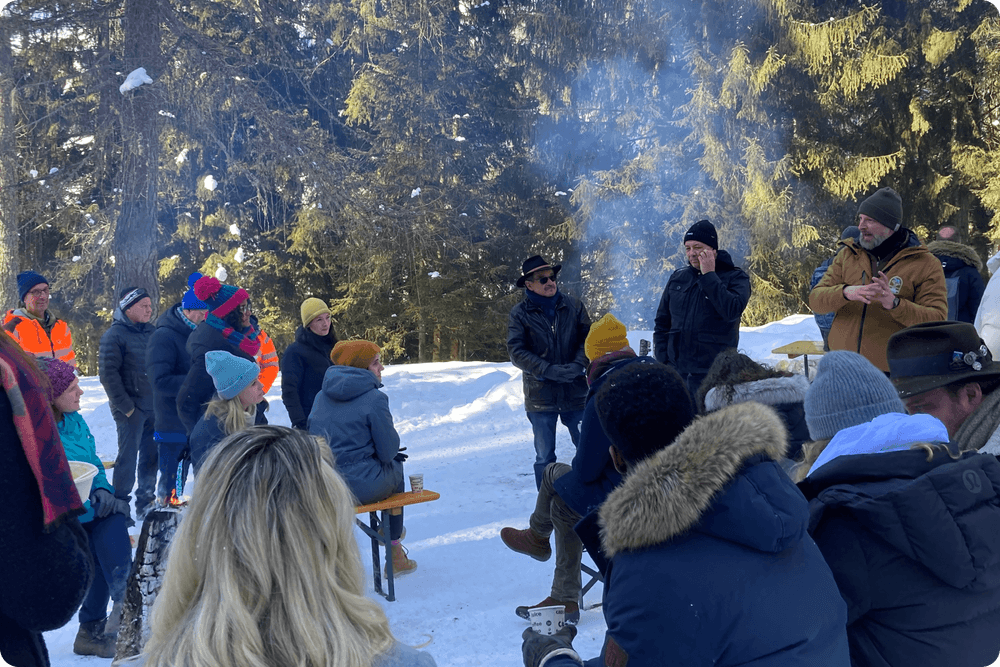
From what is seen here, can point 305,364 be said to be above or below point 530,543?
above

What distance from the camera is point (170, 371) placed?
18.1 feet

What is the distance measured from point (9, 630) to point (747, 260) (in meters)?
15.9

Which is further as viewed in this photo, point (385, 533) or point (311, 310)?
point (311, 310)

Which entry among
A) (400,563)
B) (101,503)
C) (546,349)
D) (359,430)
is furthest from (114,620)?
(546,349)

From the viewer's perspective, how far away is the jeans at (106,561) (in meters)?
3.70

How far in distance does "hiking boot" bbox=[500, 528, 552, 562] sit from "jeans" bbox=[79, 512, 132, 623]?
1.87 m

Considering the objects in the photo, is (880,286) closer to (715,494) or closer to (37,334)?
(715,494)

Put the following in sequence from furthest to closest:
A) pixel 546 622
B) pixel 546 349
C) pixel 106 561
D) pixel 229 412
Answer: pixel 546 349 < pixel 229 412 < pixel 106 561 < pixel 546 622

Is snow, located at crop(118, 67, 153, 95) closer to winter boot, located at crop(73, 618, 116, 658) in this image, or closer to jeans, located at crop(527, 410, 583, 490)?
jeans, located at crop(527, 410, 583, 490)

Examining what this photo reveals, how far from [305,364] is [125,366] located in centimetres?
137

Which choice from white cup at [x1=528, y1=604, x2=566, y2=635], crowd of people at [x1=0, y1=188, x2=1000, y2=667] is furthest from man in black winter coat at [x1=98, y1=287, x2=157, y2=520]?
white cup at [x1=528, y1=604, x2=566, y2=635]

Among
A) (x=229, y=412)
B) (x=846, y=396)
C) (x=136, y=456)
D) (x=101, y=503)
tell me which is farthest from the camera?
(x=136, y=456)

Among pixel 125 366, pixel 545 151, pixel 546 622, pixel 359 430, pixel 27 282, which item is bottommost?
pixel 359 430

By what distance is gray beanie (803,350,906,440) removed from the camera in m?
2.25
